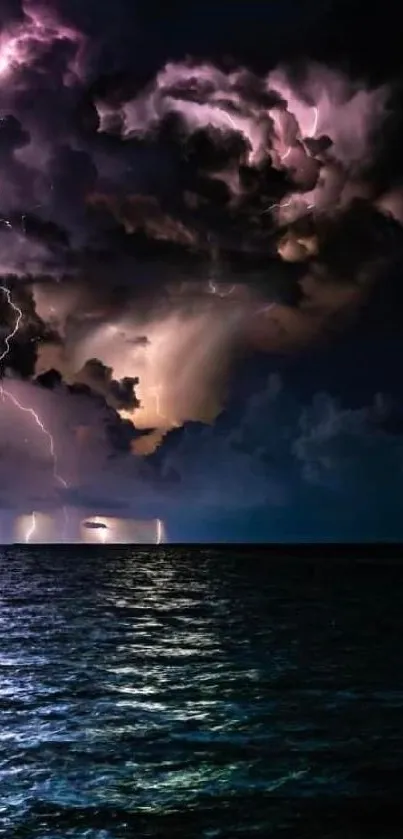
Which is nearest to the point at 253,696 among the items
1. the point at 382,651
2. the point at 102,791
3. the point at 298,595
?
the point at 102,791

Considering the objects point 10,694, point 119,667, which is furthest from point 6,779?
point 119,667

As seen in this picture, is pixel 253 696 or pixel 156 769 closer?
pixel 156 769

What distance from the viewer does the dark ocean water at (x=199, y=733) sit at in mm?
13492

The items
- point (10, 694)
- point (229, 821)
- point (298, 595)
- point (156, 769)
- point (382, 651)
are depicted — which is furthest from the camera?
point (298, 595)

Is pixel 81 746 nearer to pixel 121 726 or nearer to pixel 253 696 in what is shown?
pixel 121 726

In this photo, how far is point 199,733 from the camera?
19281 millimetres

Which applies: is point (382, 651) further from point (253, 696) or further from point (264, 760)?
point (264, 760)

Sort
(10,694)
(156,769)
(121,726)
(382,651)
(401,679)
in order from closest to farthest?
(156,769)
(121,726)
(10,694)
(401,679)
(382,651)

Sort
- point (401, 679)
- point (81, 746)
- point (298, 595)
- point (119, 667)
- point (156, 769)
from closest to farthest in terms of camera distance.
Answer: point (156, 769) < point (81, 746) < point (401, 679) < point (119, 667) < point (298, 595)

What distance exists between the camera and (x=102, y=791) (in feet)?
48.6

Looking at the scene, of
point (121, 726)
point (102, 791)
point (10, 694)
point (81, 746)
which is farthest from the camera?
point (10, 694)

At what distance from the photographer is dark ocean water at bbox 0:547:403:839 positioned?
531 inches

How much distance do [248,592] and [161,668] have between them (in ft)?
→ 179

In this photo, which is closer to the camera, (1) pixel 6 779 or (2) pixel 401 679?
(1) pixel 6 779
